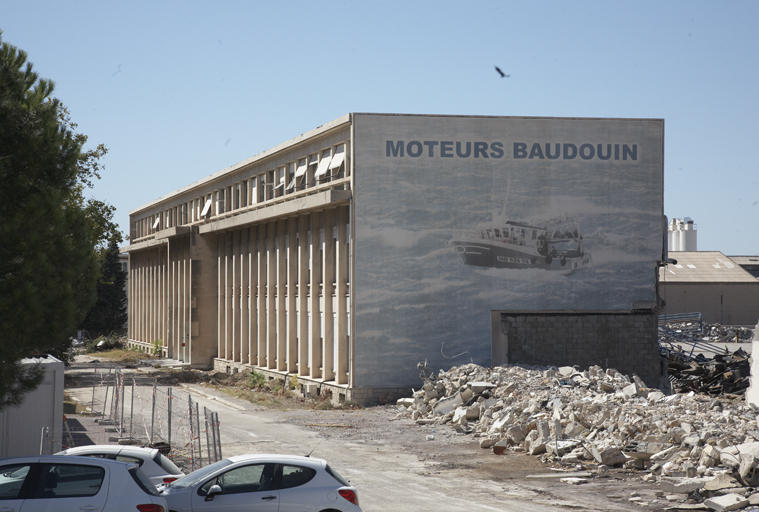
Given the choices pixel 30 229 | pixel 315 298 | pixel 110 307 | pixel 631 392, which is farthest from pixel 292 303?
pixel 110 307

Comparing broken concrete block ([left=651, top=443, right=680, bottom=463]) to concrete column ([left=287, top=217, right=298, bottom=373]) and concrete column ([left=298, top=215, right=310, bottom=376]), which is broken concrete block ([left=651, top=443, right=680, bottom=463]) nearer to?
concrete column ([left=298, top=215, right=310, bottom=376])

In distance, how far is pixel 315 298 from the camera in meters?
36.5

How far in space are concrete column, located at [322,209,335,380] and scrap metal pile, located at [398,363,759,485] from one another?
5570 mm

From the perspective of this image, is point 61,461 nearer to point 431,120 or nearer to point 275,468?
point 275,468

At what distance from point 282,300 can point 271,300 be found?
6.02 feet

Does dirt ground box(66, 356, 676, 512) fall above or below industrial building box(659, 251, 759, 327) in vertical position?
below

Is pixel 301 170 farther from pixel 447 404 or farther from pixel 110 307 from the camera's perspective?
pixel 110 307

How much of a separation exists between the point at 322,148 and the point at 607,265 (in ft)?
44.0

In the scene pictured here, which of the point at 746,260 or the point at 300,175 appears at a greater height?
the point at 300,175

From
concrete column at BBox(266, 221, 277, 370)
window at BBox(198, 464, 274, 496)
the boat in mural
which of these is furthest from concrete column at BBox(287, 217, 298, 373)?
window at BBox(198, 464, 274, 496)

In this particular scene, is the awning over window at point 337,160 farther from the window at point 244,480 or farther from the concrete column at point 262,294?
the window at point 244,480

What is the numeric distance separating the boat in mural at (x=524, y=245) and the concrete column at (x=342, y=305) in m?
4.54

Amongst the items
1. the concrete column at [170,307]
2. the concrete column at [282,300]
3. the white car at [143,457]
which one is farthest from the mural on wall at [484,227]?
the concrete column at [170,307]

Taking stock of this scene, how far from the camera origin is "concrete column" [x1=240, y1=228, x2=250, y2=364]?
1831 inches
